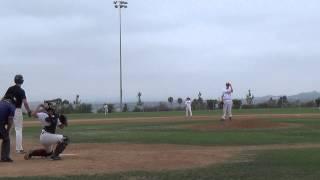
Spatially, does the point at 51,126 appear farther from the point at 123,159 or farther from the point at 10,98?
the point at 123,159

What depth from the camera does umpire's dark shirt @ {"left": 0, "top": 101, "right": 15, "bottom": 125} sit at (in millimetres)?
12992

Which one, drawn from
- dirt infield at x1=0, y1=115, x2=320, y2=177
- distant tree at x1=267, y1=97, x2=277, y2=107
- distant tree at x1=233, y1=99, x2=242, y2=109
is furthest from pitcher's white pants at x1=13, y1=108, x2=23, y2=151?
distant tree at x1=267, y1=97, x2=277, y2=107

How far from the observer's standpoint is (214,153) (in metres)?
15.0

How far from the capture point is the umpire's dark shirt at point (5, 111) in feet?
42.6

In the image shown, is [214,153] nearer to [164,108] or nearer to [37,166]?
[37,166]

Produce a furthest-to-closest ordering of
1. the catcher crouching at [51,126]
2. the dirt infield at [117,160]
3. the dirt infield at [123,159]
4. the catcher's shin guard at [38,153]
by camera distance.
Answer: the catcher's shin guard at [38,153] → the catcher crouching at [51,126] → the dirt infield at [123,159] → the dirt infield at [117,160]

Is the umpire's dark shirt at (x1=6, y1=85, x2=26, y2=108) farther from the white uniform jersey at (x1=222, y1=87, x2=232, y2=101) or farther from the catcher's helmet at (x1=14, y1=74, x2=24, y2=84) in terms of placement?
the white uniform jersey at (x1=222, y1=87, x2=232, y2=101)

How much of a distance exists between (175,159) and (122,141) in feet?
20.1

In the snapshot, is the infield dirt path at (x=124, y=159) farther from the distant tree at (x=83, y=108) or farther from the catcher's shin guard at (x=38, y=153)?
the distant tree at (x=83, y=108)

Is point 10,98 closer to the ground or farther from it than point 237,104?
→ closer to the ground

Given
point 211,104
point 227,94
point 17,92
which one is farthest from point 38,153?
point 211,104

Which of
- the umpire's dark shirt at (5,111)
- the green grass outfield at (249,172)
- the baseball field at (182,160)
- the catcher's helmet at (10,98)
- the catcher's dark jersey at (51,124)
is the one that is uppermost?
the catcher's helmet at (10,98)

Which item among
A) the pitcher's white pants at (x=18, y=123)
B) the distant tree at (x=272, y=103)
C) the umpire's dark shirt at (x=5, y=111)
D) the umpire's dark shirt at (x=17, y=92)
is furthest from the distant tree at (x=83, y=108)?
the umpire's dark shirt at (x=5, y=111)

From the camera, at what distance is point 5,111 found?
13.0m
